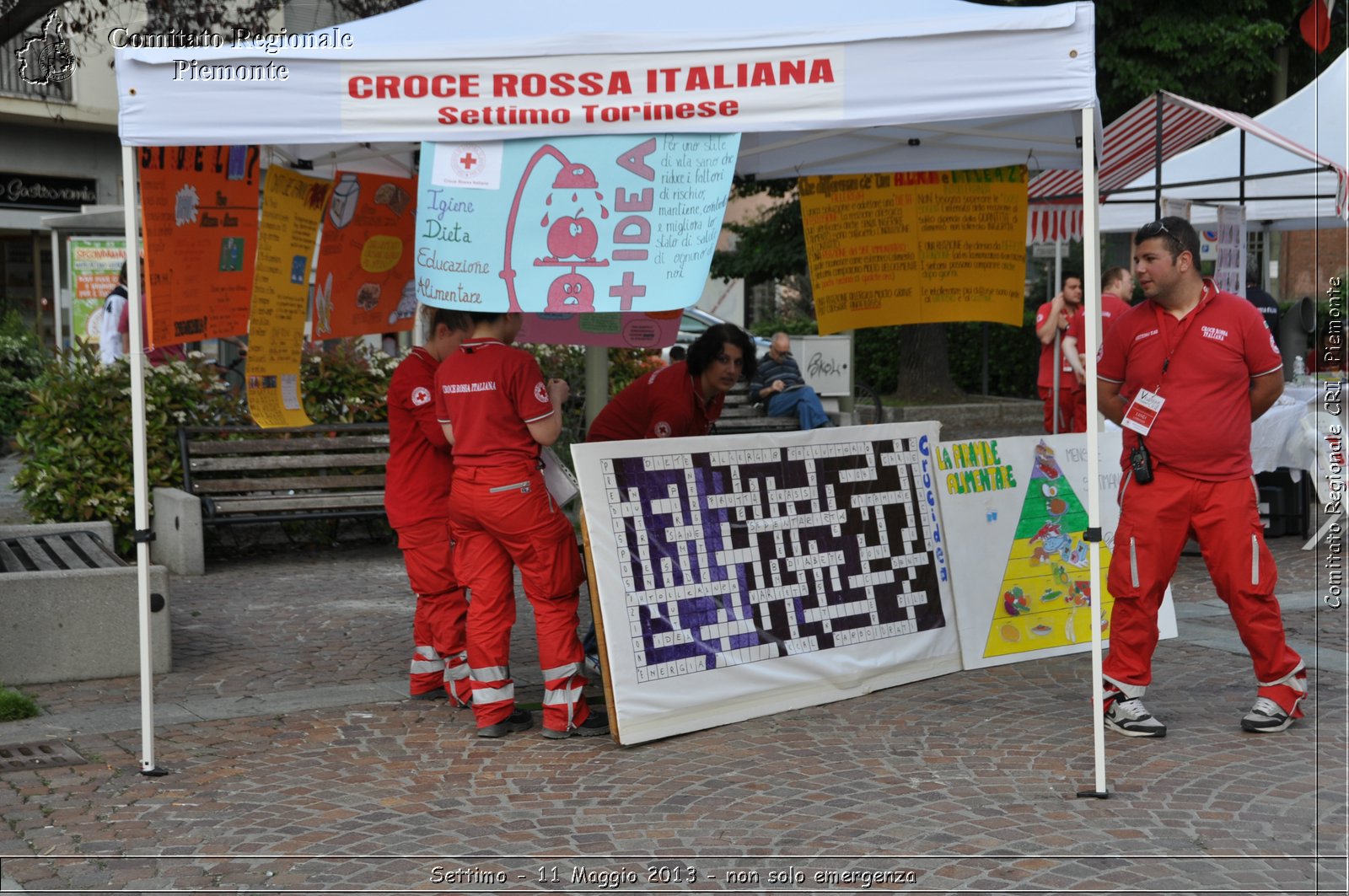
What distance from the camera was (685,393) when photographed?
6.10m

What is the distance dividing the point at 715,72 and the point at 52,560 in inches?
179

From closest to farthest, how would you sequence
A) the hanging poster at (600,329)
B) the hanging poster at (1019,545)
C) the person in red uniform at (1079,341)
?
the hanging poster at (1019,545)
the hanging poster at (600,329)
the person in red uniform at (1079,341)

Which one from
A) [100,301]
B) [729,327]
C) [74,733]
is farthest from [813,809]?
[100,301]

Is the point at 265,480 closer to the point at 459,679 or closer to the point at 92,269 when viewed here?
the point at 459,679

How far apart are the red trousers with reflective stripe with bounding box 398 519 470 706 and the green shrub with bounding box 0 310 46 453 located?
34.1 feet

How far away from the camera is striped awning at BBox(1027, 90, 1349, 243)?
1150 centimetres

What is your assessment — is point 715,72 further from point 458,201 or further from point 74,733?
point 74,733

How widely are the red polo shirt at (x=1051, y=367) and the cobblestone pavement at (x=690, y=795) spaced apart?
4.83m

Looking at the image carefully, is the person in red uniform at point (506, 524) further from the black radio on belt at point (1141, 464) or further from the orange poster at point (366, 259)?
the black radio on belt at point (1141, 464)

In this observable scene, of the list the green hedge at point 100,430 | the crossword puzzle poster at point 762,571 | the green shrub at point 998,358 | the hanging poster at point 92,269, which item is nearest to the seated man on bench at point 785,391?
the green hedge at point 100,430

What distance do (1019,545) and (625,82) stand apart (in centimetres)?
323

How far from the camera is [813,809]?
461 cm

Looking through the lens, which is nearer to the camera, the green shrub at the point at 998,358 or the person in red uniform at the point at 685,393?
the person in red uniform at the point at 685,393

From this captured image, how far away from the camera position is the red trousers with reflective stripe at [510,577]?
213 inches
